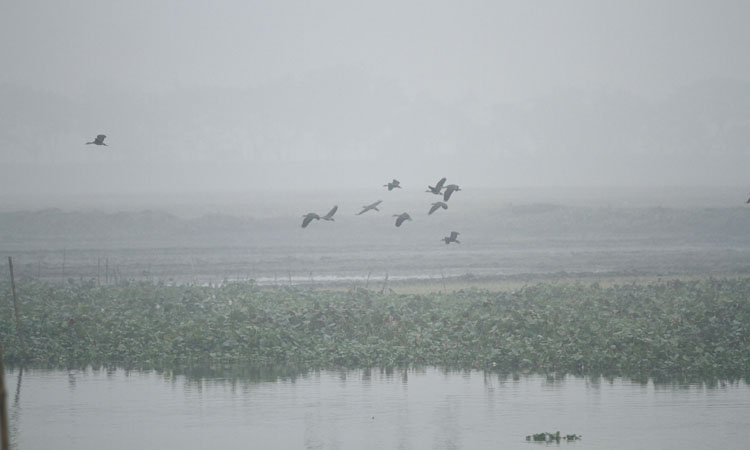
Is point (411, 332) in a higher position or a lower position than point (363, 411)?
higher

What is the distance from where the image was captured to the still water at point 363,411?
71.1ft

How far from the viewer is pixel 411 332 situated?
1161 inches

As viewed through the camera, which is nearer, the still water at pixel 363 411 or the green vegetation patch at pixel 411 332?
the still water at pixel 363 411

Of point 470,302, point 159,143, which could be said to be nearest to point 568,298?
point 470,302

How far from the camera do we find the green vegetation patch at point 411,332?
2755 cm

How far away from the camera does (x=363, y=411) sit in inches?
946

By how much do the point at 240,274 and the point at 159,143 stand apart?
132545 millimetres

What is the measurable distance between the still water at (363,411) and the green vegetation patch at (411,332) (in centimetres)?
84

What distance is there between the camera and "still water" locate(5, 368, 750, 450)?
71.1ft

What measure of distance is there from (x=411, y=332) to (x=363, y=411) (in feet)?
18.9

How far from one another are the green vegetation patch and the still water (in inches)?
33.3

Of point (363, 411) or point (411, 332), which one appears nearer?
point (363, 411)

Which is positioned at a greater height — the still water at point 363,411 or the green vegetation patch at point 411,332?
the green vegetation patch at point 411,332

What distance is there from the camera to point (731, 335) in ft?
91.8
